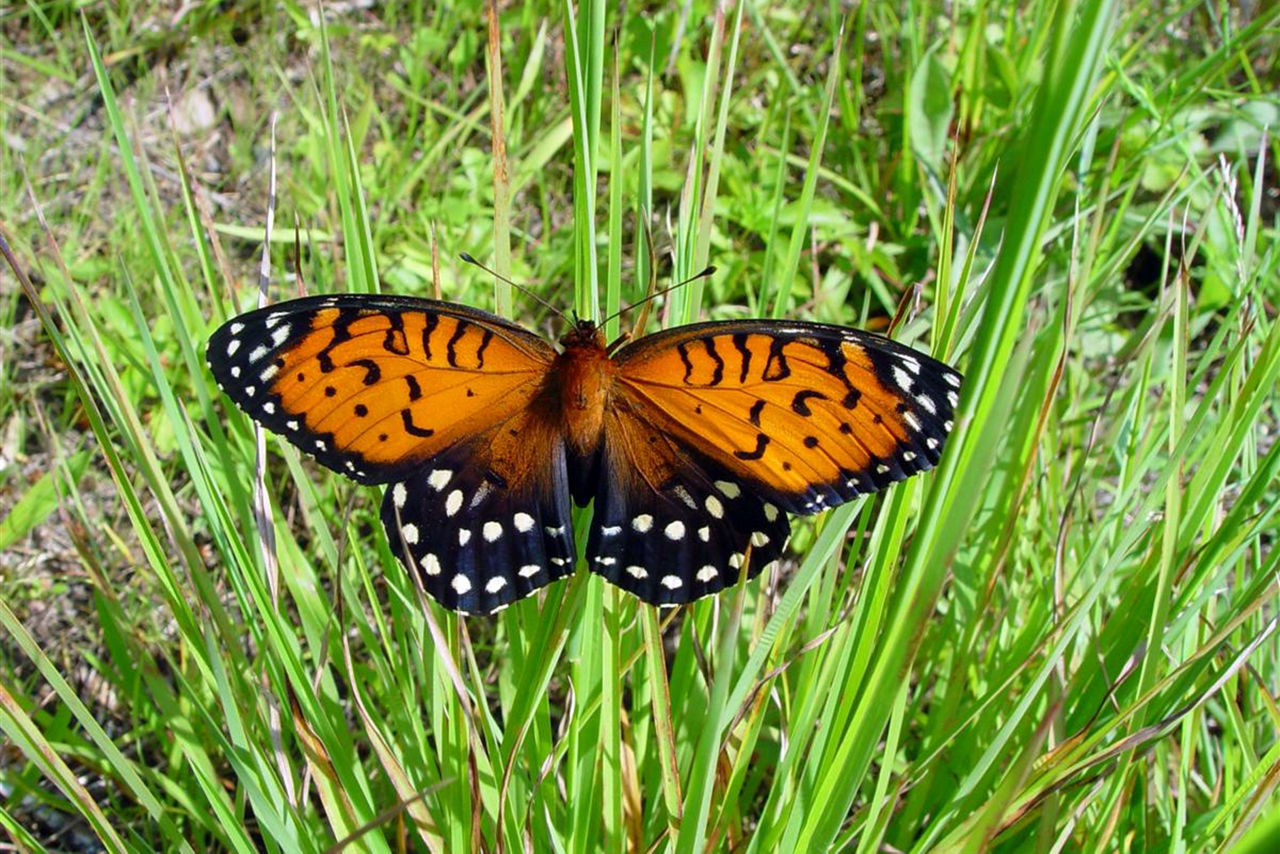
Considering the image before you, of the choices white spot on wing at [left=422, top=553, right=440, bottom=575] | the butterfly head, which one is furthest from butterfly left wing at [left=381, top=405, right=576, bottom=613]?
the butterfly head

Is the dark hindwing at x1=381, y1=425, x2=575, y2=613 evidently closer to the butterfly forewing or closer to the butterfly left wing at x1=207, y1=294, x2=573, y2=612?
the butterfly left wing at x1=207, y1=294, x2=573, y2=612

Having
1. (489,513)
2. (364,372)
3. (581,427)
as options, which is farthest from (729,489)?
(364,372)

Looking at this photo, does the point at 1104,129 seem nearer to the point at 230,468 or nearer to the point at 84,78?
the point at 230,468

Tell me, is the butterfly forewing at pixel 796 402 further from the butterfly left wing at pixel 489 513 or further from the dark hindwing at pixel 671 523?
the butterfly left wing at pixel 489 513

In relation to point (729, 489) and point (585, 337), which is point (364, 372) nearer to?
point (585, 337)

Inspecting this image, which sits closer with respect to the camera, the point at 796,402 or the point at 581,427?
the point at 796,402

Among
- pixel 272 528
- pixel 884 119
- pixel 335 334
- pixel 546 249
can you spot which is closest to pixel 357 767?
pixel 272 528
